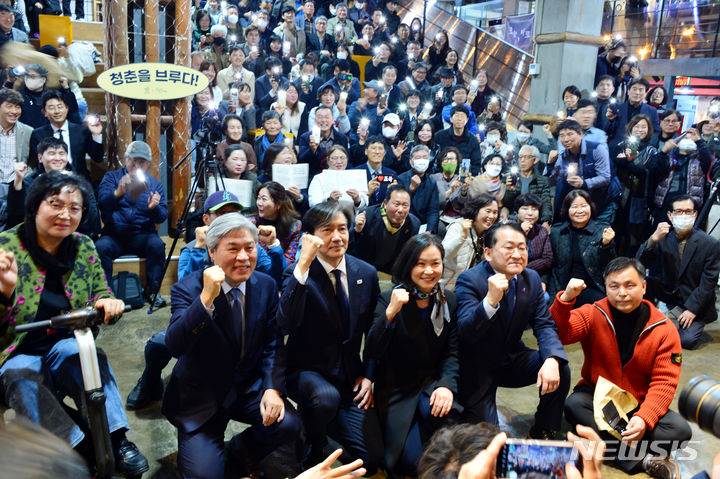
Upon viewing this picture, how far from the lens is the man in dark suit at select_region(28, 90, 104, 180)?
16.1 ft

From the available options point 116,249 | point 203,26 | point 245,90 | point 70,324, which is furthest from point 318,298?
point 203,26

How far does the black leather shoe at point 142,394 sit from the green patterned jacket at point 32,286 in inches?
28.8

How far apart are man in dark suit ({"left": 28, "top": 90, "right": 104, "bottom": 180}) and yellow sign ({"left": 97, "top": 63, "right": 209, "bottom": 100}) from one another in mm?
631

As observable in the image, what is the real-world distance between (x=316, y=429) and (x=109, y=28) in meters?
3.73

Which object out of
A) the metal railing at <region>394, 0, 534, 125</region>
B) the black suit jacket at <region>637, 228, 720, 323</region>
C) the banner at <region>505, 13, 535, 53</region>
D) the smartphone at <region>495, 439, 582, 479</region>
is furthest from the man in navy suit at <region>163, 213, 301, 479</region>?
the banner at <region>505, 13, 535, 53</region>

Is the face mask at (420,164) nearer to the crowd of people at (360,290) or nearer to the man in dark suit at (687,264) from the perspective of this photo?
the crowd of people at (360,290)

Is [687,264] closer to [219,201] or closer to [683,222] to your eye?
[683,222]

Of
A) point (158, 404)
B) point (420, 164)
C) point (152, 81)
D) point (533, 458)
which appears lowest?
point (158, 404)

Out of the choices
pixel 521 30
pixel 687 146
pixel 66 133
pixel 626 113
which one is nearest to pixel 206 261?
pixel 66 133

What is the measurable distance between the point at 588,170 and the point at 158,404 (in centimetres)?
423

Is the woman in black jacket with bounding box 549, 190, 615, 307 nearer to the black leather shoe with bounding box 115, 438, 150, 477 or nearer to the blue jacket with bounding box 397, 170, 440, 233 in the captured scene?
the blue jacket with bounding box 397, 170, 440, 233

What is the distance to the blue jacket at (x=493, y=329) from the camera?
308 centimetres

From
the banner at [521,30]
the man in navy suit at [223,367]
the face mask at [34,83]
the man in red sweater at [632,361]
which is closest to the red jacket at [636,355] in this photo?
the man in red sweater at [632,361]

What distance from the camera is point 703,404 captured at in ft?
5.04
